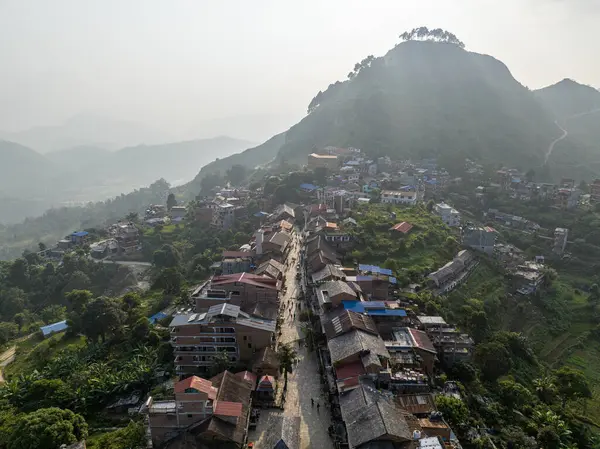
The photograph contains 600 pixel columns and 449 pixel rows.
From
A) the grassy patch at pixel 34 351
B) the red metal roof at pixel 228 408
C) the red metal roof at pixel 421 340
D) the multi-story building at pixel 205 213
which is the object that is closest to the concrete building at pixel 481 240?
the red metal roof at pixel 421 340

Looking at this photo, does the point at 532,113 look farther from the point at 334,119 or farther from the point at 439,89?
the point at 334,119

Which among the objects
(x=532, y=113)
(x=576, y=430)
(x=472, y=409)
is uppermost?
(x=532, y=113)

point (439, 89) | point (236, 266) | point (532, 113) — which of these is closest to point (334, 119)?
point (439, 89)

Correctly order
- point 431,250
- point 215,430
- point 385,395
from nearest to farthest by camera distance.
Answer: point 215,430
point 385,395
point 431,250

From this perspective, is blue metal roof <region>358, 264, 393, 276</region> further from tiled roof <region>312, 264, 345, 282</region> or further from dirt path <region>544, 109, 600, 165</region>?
dirt path <region>544, 109, 600, 165</region>

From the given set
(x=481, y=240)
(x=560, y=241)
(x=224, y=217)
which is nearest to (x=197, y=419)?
(x=481, y=240)

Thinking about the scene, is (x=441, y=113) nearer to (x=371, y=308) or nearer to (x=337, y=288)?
(x=337, y=288)

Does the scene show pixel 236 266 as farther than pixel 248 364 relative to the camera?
Yes
